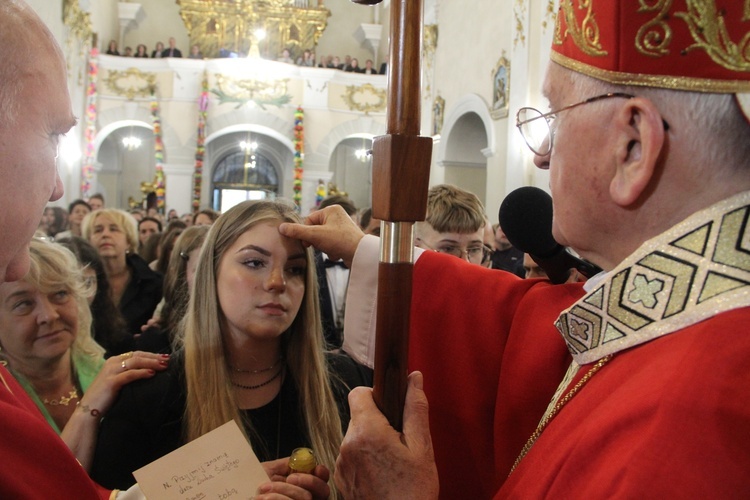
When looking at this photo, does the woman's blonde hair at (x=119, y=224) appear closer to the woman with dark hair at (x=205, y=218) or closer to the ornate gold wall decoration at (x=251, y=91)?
the woman with dark hair at (x=205, y=218)

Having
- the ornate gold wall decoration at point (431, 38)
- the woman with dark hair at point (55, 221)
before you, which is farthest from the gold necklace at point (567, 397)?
the ornate gold wall decoration at point (431, 38)

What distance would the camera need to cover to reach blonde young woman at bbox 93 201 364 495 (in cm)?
172

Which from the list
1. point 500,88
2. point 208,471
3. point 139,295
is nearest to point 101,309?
point 139,295

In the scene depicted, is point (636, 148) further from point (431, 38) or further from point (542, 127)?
point (431, 38)

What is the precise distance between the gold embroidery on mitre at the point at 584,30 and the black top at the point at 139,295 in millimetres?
3208

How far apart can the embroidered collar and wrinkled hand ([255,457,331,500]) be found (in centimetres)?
72

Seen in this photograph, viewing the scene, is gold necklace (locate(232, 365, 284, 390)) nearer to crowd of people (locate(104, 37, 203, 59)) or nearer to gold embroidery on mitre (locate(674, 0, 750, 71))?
gold embroidery on mitre (locate(674, 0, 750, 71))

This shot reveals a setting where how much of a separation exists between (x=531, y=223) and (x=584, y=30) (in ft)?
1.63

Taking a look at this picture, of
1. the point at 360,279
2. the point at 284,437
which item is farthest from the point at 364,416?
the point at 284,437

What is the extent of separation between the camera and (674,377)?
2.51 feet

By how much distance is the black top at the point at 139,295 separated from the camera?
3.71 m

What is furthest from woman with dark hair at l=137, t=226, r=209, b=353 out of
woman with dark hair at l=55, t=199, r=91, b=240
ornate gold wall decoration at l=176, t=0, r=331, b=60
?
ornate gold wall decoration at l=176, t=0, r=331, b=60

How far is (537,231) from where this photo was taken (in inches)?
55.0

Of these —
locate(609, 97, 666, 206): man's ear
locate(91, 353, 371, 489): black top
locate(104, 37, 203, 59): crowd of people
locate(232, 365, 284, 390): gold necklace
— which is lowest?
locate(91, 353, 371, 489): black top
